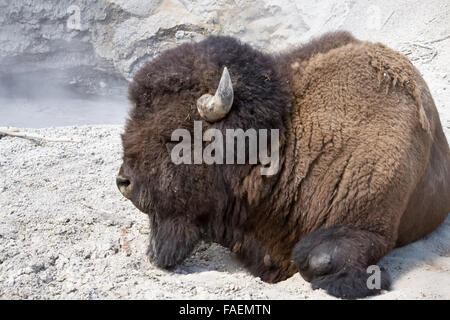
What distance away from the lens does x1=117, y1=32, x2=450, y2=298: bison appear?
8.81 ft

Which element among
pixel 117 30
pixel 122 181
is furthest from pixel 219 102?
pixel 117 30

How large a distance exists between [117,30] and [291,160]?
9534 mm

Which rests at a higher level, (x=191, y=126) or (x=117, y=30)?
(x=117, y=30)

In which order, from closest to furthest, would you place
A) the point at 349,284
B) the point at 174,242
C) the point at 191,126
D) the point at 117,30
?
the point at 349,284, the point at 191,126, the point at 174,242, the point at 117,30

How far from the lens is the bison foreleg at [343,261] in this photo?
2.54 m

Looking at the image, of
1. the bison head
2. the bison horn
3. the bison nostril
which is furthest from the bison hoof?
the bison nostril

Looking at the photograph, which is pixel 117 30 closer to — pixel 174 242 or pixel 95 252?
pixel 95 252

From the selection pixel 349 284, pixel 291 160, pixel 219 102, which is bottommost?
pixel 349 284

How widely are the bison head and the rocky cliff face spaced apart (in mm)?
7422

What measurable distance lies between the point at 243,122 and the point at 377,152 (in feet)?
2.60

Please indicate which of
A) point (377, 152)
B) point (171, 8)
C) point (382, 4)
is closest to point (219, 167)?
point (377, 152)

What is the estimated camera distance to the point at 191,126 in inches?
110

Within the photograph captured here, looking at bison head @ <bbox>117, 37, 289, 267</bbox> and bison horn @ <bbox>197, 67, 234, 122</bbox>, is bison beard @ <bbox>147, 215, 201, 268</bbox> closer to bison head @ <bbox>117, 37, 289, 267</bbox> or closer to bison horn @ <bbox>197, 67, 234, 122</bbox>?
bison head @ <bbox>117, 37, 289, 267</bbox>

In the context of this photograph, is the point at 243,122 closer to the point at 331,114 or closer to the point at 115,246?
the point at 331,114
